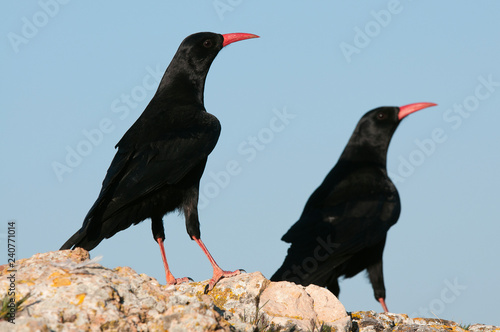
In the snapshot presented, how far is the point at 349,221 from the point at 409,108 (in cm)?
276

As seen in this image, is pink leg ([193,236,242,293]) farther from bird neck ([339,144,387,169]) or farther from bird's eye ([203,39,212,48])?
bird neck ([339,144,387,169])

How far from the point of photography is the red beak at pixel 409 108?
34.1 ft

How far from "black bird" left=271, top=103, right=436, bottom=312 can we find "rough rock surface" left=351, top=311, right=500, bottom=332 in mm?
1233

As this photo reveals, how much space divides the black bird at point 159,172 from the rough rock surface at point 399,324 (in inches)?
54.3

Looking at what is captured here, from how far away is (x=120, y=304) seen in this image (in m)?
3.83

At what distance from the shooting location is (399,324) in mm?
6613

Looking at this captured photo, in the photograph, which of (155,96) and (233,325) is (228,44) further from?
(233,325)

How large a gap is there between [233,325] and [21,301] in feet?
4.31

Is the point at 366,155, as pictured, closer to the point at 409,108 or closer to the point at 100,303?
the point at 409,108

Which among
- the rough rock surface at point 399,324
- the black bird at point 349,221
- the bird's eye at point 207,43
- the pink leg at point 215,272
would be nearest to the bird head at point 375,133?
the black bird at point 349,221

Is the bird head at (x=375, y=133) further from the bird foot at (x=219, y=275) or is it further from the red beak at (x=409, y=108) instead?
the bird foot at (x=219, y=275)

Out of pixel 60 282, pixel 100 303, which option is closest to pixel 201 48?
pixel 60 282

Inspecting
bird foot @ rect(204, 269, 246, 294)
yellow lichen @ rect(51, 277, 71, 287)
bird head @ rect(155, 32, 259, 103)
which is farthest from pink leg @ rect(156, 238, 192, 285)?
yellow lichen @ rect(51, 277, 71, 287)

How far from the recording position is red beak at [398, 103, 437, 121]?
10.4m
